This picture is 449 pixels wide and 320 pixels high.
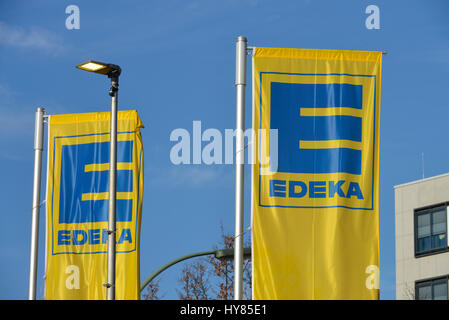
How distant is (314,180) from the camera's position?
19.5 m

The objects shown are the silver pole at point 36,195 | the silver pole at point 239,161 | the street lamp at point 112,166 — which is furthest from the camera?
the silver pole at point 36,195

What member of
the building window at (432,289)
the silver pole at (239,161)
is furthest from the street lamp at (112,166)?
the building window at (432,289)

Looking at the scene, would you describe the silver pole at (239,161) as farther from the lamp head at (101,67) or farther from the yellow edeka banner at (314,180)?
the lamp head at (101,67)

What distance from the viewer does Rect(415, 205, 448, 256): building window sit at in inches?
2299

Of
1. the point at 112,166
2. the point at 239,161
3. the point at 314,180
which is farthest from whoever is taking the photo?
the point at 112,166

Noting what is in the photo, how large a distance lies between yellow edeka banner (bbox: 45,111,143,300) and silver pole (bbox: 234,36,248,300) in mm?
3640

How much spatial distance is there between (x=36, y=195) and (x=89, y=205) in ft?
10.4

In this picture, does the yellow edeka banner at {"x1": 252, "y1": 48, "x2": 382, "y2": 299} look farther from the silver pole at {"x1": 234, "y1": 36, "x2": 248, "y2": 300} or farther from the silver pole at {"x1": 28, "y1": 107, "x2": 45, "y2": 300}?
the silver pole at {"x1": 28, "y1": 107, "x2": 45, "y2": 300}

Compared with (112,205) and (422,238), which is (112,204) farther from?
(422,238)

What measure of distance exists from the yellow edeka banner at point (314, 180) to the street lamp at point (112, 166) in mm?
3045

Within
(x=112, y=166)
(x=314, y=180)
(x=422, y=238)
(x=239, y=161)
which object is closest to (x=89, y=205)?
(x=112, y=166)

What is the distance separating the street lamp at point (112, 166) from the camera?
817 inches

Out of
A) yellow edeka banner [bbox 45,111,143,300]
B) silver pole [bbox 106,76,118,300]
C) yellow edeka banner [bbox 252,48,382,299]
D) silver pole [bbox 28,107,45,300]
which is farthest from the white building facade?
yellow edeka banner [bbox 252,48,382,299]
